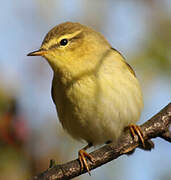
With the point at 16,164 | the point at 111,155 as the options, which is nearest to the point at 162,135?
the point at 111,155

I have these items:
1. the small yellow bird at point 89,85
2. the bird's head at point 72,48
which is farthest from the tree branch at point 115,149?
the bird's head at point 72,48

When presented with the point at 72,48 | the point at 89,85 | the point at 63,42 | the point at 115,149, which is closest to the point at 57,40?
the point at 63,42

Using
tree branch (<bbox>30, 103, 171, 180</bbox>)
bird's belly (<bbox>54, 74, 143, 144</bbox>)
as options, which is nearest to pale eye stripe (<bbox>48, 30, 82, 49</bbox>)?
bird's belly (<bbox>54, 74, 143, 144</bbox>)

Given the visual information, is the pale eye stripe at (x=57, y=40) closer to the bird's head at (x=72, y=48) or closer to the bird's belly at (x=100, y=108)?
the bird's head at (x=72, y=48)

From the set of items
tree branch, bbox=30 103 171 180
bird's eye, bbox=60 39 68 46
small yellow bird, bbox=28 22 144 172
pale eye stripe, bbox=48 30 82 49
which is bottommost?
tree branch, bbox=30 103 171 180

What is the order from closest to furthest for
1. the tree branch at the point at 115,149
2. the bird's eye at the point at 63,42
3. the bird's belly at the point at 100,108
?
the tree branch at the point at 115,149 → the bird's belly at the point at 100,108 → the bird's eye at the point at 63,42

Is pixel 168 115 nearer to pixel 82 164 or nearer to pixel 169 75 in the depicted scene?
pixel 82 164

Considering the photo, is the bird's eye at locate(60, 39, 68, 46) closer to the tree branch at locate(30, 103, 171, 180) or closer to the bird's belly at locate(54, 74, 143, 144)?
the bird's belly at locate(54, 74, 143, 144)
